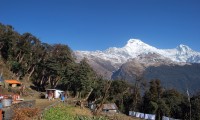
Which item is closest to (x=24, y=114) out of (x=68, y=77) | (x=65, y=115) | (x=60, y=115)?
(x=60, y=115)

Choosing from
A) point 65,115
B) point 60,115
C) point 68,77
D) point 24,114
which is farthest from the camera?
point 68,77

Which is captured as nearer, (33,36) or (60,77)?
(60,77)

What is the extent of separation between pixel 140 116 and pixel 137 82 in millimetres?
23687

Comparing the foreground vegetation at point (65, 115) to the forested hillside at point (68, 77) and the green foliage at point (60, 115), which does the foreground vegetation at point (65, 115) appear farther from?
the forested hillside at point (68, 77)

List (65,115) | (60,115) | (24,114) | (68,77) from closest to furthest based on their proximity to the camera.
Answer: (24,114) → (60,115) → (65,115) → (68,77)

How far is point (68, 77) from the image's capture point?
10100 cm

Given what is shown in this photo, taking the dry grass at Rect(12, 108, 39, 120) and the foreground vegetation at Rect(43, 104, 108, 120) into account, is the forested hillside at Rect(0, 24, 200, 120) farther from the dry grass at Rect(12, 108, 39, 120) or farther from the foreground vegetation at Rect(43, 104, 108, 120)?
the dry grass at Rect(12, 108, 39, 120)

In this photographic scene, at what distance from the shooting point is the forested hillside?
99738 mm

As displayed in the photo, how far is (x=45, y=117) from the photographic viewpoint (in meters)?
33.1

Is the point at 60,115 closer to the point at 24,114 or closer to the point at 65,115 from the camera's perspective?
the point at 65,115

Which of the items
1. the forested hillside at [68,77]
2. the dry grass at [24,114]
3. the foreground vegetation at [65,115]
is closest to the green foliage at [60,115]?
the foreground vegetation at [65,115]

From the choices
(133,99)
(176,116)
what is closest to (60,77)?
(133,99)

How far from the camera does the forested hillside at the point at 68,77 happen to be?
9974cm

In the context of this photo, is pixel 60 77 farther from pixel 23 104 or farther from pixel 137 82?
pixel 23 104
